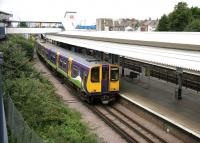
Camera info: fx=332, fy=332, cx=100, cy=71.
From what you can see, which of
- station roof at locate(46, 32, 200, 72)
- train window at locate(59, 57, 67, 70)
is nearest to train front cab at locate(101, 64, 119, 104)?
station roof at locate(46, 32, 200, 72)

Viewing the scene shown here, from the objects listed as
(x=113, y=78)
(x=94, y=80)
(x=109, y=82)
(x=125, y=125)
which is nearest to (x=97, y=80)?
(x=94, y=80)

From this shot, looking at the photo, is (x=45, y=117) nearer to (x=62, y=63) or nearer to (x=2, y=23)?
(x=62, y=63)

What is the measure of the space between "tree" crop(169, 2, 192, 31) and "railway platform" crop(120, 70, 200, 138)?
30.0m

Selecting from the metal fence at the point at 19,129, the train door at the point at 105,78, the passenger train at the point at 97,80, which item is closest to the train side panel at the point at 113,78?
the passenger train at the point at 97,80

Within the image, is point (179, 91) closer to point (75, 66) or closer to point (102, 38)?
point (75, 66)

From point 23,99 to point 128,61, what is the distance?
62.7ft

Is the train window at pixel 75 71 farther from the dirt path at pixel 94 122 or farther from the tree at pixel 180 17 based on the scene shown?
the tree at pixel 180 17

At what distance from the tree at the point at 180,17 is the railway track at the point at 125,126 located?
36855 millimetres

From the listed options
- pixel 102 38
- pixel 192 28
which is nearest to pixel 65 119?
pixel 102 38

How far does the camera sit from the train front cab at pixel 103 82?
674 inches

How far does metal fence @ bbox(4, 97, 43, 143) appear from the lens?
8.66 m

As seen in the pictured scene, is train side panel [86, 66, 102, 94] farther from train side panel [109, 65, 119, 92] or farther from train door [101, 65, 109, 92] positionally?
train side panel [109, 65, 119, 92]

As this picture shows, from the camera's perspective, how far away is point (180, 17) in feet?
168

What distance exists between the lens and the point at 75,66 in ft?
63.7
